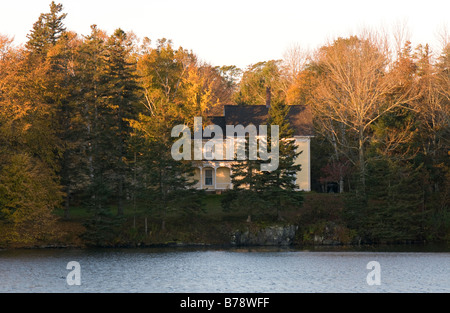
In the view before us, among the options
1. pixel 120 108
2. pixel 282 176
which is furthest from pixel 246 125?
pixel 120 108

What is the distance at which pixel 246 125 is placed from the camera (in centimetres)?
6550

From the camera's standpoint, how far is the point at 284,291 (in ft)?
100

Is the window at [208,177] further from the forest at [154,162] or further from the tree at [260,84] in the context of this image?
the tree at [260,84]

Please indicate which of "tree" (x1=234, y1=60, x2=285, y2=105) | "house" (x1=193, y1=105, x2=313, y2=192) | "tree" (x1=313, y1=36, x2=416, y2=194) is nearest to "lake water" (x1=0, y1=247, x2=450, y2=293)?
"tree" (x1=313, y1=36, x2=416, y2=194)

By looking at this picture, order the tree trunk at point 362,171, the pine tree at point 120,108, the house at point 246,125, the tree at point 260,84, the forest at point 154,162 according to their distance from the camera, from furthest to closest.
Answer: the tree at point 260,84 < the house at point 246,125 < the tree trunk at point 362,171 < the pine tree at point 120,108 < the forest at point 154,162

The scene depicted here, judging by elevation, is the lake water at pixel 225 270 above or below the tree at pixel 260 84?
below

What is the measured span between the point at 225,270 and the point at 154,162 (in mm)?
16147

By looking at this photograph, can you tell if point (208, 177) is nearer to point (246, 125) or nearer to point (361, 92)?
point (246, 125)

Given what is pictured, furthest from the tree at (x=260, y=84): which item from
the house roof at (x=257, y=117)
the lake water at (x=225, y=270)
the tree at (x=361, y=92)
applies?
the lake water at (x=225, y=270)

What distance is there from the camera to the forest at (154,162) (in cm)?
4806

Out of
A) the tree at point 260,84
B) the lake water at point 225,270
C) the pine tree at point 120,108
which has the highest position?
the tree at point 260,84

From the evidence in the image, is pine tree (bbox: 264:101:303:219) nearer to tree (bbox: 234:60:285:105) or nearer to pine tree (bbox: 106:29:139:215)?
pine tree (bbox: 106:29:139:215)

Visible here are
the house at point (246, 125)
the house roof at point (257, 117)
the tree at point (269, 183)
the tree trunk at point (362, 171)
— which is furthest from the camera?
the house roof at point (257, 117)

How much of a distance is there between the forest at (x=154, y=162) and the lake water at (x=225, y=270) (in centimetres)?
356
